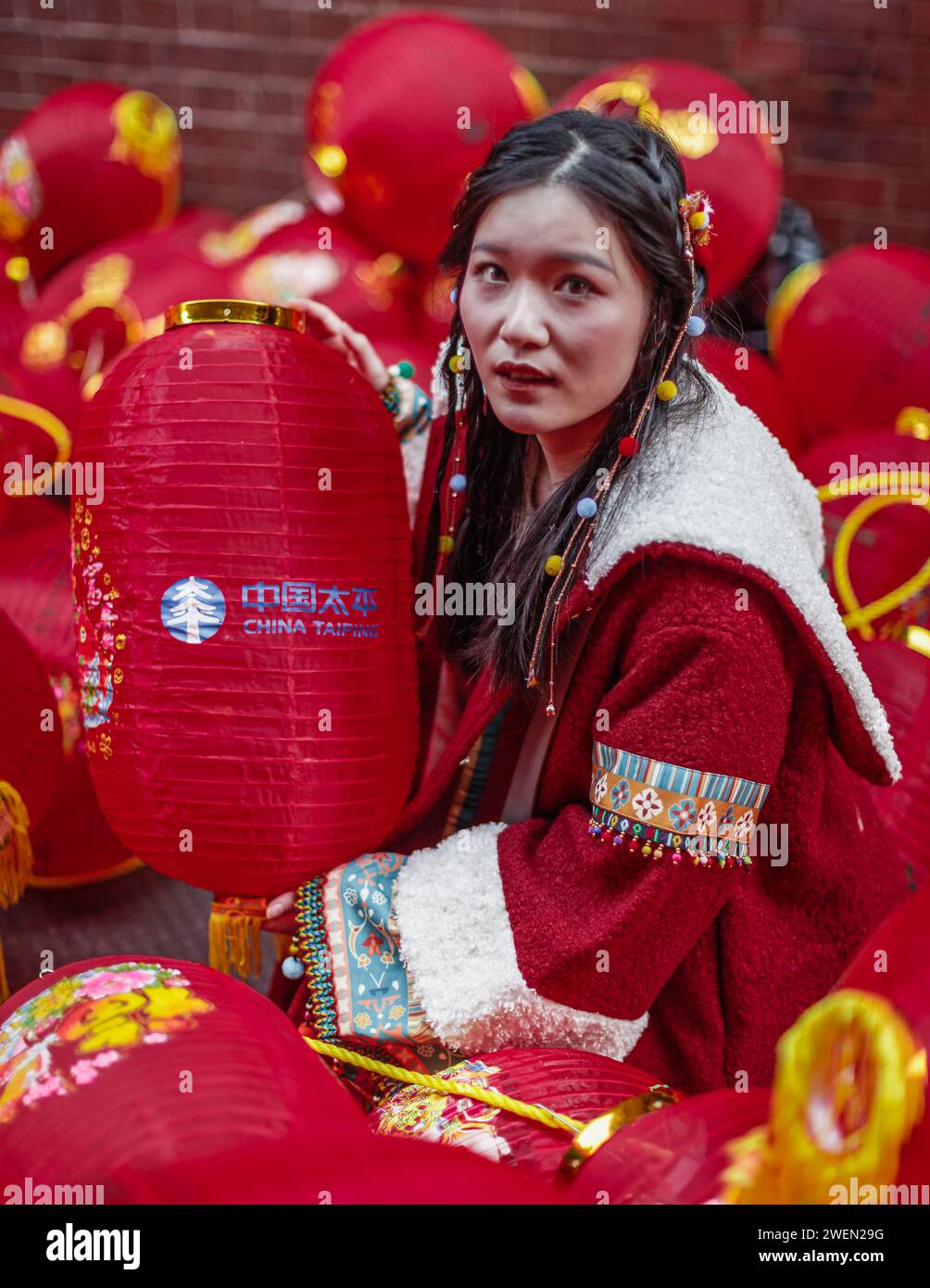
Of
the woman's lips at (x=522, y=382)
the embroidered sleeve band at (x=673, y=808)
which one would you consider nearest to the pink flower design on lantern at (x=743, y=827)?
the embroidered sleeve band at (x=673, y=808)

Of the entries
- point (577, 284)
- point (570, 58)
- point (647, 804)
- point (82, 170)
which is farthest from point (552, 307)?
point (570, 58)

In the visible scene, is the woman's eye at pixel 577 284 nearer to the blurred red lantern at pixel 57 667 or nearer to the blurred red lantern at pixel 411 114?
the blurred red lantern at pixel 57 667

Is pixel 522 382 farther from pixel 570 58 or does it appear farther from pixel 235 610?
pixel 570 58

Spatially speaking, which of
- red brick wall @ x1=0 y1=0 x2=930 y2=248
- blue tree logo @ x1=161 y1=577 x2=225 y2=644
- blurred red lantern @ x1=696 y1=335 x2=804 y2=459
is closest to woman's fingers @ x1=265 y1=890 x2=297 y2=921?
blue tree logo @ x1=161 y1=577 x2=225 y2=644

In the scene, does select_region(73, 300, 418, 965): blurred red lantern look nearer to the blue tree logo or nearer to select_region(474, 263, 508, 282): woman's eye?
the blue tree logo

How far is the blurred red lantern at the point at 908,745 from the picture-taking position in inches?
51.3

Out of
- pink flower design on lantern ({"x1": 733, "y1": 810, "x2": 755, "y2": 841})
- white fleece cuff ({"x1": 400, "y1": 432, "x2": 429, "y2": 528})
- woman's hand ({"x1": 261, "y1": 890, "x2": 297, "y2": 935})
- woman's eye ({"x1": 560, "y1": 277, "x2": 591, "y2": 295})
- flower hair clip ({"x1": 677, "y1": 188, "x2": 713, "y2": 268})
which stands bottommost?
woman's hand ({"x1": 261, "y1": 890, "x2": 297, "y2": 935})

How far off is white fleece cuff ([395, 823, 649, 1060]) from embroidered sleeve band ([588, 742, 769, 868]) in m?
Answer: 0.14

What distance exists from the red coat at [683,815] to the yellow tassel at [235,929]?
0.58ft

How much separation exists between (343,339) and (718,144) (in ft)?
3.92

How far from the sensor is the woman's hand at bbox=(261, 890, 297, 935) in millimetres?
1211

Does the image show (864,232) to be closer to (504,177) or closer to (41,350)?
(41,350)

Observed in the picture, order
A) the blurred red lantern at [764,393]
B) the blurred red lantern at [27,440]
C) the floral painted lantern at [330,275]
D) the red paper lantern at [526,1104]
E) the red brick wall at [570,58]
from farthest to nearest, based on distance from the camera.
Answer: the red brick wall at [570,58] < the floral painted lantern at [330,275] < the blurred red lantern at [764,393] < the blurred red lantern at [27,440] < the red paper lantern at [526,1104]

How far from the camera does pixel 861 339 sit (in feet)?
6.76
